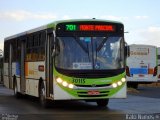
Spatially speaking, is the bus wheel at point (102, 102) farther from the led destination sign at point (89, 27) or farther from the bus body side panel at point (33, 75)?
the led destination sign at point (89, 27)

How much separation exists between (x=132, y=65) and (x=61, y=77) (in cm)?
2051

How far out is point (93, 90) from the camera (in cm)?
1953

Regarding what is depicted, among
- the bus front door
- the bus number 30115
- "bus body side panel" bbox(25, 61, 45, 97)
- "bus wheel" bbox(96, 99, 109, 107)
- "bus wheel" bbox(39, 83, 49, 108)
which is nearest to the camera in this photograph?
the bus number 30115

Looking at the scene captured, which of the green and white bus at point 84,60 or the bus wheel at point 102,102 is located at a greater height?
the green and white bus at point 84,60

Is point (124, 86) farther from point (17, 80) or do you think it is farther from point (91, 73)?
point (17, 80)

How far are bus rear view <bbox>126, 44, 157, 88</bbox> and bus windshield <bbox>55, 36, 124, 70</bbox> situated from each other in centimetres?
1947

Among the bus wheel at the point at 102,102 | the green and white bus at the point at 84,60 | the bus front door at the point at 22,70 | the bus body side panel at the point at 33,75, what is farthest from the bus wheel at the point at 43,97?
the bus front door at the point at 22,70

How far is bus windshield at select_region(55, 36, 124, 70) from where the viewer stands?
1952 cm

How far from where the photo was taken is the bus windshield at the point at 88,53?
64.0ft

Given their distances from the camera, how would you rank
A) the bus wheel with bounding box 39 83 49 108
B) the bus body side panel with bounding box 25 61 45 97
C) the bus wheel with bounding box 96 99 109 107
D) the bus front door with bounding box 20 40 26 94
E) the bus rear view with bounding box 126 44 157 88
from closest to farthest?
the bus wheel with bounding box 39 83 49 108 < the bus body side panel with bounding box 25 61 45 97 < the bus wheel with bounding box 96 99 109 107 < the bus front door with bounding box 20 40 26 94 < the bus rear view with bounding box 126 44 157 88

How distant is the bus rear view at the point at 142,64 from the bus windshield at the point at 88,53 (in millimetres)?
19471

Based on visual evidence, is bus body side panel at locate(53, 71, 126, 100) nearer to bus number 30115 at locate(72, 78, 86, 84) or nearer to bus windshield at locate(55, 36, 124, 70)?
bus number 30115 at locate(72, 78, 86, 84)

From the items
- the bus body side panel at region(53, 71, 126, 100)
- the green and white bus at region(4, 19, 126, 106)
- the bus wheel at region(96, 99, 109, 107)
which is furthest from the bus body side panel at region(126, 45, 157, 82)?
the bus body side panel at region(53, 71, 126, 100)

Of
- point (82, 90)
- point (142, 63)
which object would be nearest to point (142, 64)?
point (142, 63)
